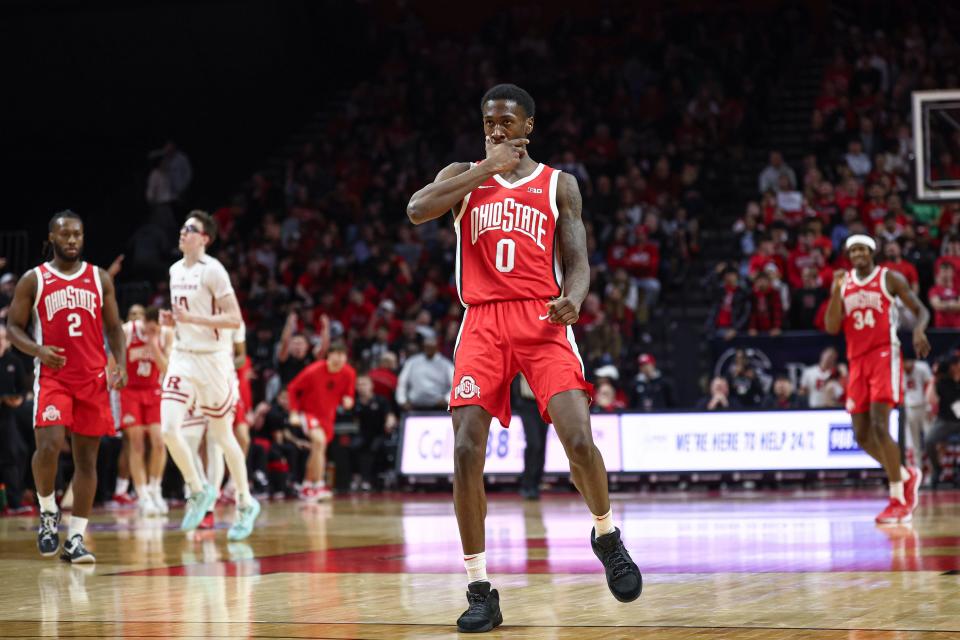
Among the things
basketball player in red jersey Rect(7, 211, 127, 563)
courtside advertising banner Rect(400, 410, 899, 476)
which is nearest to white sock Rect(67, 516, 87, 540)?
basketball player in red jersey Rect(7, 211, 127, 563)

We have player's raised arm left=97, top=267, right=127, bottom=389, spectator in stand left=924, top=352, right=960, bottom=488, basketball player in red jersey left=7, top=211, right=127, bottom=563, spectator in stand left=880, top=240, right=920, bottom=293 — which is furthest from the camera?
spectator in stand left=880, top=240, right=920, bottom=293

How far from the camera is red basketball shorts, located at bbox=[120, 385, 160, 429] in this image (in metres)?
15.5

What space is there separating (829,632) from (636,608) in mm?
1063

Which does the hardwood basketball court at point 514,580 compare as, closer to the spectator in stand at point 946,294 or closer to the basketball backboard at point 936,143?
the basketball backboard at point 936,143

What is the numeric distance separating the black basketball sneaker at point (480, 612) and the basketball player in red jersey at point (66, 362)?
422cm

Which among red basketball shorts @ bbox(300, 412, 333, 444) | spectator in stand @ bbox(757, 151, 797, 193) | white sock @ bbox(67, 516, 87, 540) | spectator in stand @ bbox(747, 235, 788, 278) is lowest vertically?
white sock @ bbox(67, 516, 87, 540)

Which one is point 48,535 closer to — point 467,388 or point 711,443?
point 467,388

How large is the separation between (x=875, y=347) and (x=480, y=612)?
676 centimetres

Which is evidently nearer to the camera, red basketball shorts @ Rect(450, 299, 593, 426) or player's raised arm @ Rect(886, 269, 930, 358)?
red basketball shorts @ Rect(450, 299, 593, 426)

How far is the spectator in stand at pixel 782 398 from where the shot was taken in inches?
683

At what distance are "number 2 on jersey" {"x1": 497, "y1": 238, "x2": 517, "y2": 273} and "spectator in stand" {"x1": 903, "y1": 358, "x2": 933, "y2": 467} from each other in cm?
1248

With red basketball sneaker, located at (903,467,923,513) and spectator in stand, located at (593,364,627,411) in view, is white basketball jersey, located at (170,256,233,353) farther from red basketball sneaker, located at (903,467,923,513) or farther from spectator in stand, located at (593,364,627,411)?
spectator in stand, located at (593,364,627,411)

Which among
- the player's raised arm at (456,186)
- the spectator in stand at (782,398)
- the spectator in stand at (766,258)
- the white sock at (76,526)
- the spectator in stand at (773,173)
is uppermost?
the spectator in stand at (773,173)

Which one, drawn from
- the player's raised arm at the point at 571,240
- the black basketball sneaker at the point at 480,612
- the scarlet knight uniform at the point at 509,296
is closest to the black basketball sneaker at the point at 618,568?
the black basketball sneaker at the point at 480,612
